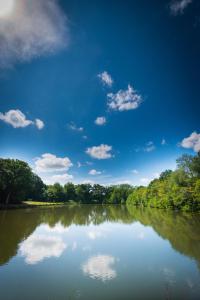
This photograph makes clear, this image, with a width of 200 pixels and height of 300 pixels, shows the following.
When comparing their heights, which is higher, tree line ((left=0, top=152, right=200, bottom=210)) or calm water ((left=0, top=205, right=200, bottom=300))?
tree line ((left=0, top=152, right=200, bottom=210))

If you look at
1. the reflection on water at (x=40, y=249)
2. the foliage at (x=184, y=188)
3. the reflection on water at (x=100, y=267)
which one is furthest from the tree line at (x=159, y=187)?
the reflection on water at (x=100, y=267)

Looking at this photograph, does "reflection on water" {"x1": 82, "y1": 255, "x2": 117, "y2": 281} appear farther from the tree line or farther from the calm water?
the tree line

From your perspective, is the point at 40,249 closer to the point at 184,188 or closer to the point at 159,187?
the point at 184,188

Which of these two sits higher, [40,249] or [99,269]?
[40,249]

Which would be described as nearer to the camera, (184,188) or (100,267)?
(100,267)

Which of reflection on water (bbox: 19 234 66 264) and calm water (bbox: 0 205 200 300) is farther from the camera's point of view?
reflection on water (bbox: 19 234 66 264)

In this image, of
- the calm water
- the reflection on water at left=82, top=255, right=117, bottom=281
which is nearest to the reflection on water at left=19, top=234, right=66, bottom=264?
the calm water


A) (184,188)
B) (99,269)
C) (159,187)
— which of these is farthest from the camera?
A: (159,187)

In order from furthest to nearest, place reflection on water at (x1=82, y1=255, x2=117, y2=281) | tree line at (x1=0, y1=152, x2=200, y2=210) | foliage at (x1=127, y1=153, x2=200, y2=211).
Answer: tree line at (x1=0, y1=152, x2=200, y2=210) → foliage at (x1=127, y1=153, x2=200, y2=211) → reflection on water at (x1=82, y1=255, x2=117, y2=281)

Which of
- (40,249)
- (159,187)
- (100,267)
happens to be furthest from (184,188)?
(100,267)

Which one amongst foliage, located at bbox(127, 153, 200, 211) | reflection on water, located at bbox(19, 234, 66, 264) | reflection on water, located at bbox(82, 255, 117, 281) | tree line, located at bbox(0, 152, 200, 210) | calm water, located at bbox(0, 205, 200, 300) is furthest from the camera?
tree line, located at bbox(0, 152, 200, 210)

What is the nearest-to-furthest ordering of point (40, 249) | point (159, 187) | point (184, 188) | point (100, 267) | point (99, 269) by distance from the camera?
point (99, 269) → point (100, 267) → point (40, 249) → point (184, 188) → point (159, 187)

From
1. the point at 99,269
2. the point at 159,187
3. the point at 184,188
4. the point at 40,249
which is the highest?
the point at 159,187

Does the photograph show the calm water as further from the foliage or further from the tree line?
the tree line
